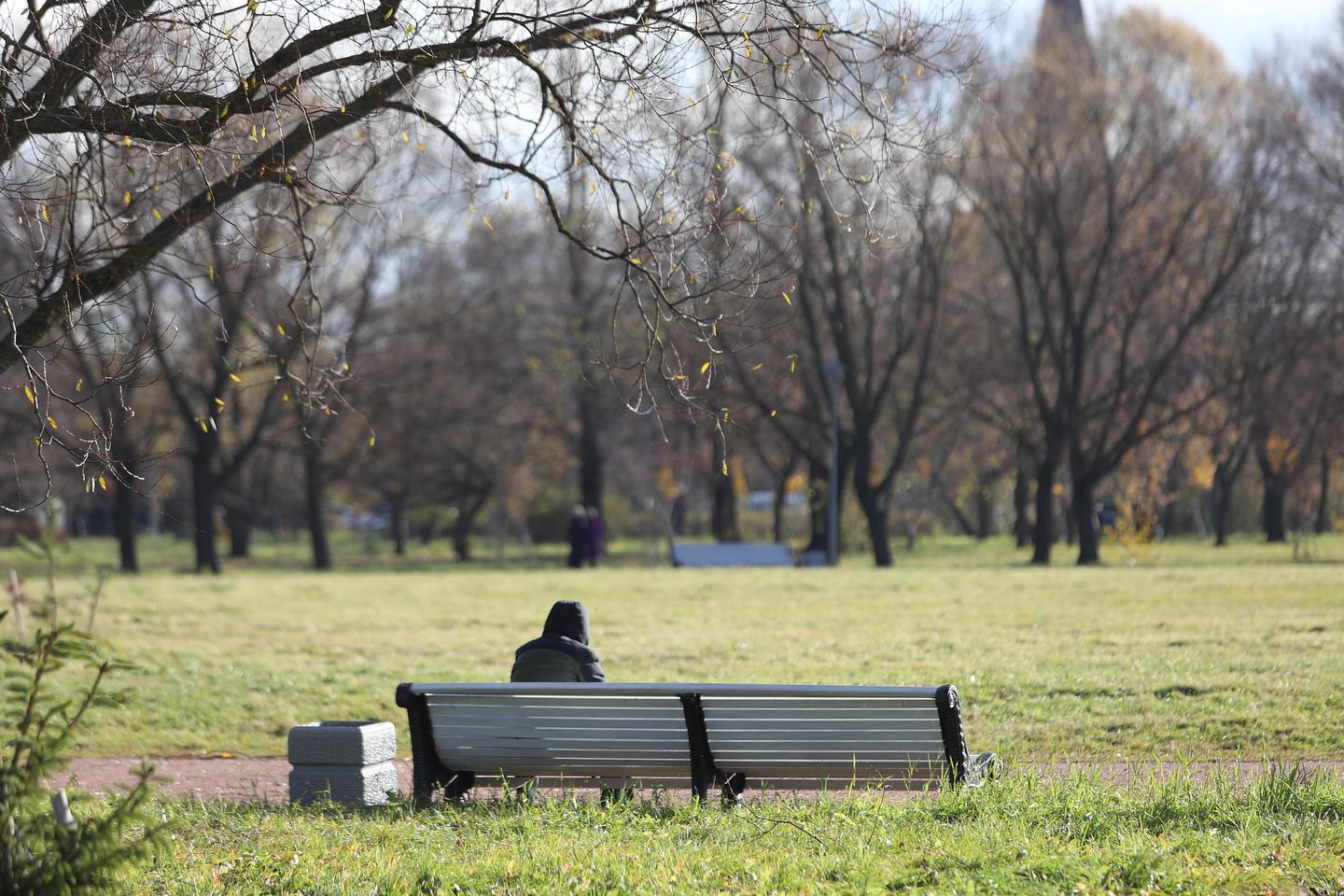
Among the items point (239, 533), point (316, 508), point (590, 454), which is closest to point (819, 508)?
point (590, 454)

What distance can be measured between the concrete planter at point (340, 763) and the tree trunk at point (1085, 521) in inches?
1161

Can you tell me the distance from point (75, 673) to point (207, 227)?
660 centimetres

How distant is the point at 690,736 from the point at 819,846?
3.95ft

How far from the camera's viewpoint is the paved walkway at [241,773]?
7.84 m

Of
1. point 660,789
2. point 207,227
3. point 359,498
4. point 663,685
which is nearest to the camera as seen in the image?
point 663,685

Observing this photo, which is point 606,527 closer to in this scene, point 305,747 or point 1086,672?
point 1086,672

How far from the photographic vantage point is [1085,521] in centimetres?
3575

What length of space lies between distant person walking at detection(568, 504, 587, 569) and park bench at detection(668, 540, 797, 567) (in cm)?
248

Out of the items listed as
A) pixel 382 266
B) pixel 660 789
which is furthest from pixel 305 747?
pixel 382 266

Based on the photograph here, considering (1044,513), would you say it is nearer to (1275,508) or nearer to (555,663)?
(1275,508)

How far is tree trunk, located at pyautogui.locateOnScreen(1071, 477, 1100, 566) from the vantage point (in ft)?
116

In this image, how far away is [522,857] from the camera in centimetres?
550

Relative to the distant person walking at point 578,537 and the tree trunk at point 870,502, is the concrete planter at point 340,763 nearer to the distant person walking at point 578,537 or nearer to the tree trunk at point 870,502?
the distant person walking at point 578,537

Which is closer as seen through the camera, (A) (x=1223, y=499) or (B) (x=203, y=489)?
(B) (x=203, y=489)
